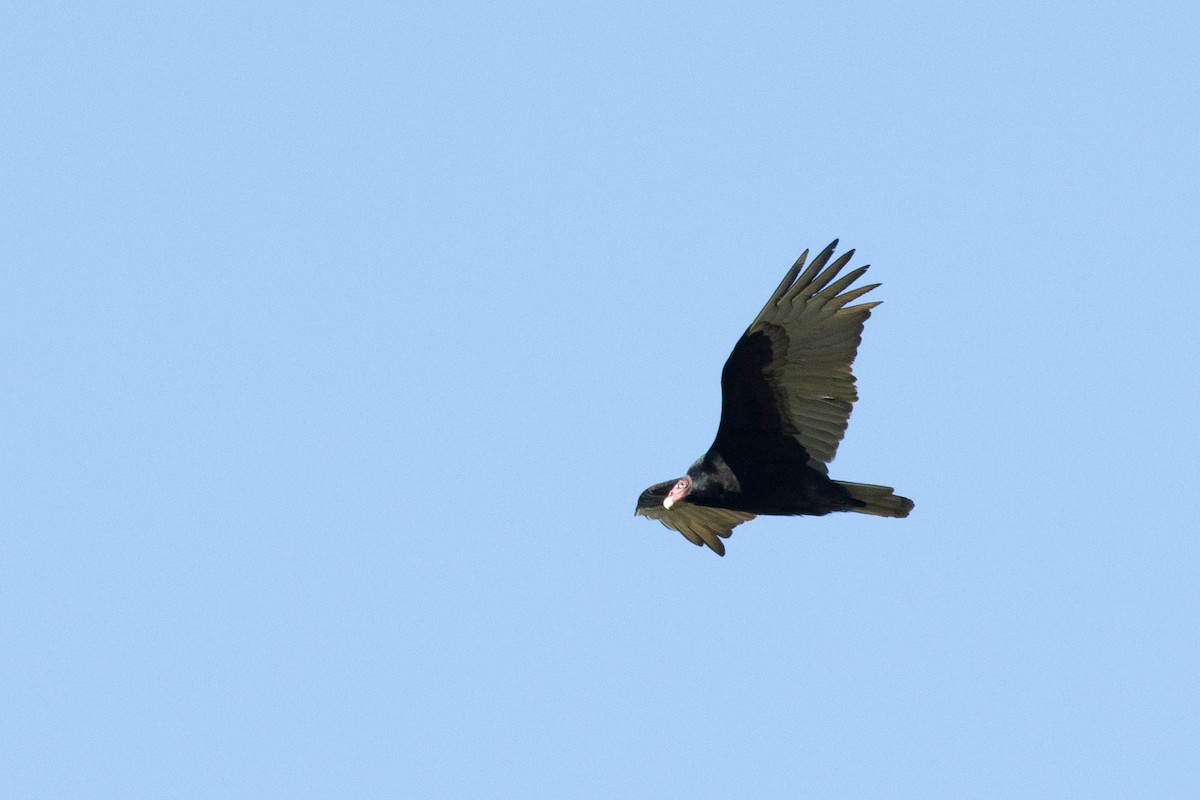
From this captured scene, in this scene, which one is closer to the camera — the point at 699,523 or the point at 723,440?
the point at 723,440

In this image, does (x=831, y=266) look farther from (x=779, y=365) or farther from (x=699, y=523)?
(x=699, y=523)

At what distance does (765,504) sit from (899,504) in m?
0.98

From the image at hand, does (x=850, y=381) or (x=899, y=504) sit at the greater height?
(x=850, y=381)

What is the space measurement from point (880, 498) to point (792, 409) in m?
0.89

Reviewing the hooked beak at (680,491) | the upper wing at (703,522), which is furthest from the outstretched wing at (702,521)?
the hooked beak at (680,491)

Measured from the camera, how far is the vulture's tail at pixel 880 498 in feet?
42.8

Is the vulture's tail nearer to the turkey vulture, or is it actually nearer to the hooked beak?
the turkey vulture

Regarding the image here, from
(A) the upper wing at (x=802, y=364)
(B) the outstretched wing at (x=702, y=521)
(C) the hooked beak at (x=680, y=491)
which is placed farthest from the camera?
(B) the outstretched wing at (x=702, y=521)

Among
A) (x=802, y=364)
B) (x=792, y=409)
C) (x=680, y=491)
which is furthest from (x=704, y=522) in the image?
(x=802, y=364)

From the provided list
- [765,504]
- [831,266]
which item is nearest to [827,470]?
[765,504]

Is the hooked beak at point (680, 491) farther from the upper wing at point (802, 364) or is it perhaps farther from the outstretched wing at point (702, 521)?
the outstretched wing at point (702, 521)

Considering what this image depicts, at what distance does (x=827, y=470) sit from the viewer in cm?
1327

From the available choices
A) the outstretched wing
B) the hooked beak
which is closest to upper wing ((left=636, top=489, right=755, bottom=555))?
the outstretched wing

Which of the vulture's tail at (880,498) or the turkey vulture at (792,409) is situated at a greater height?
the turkey vulture at (792,409)
